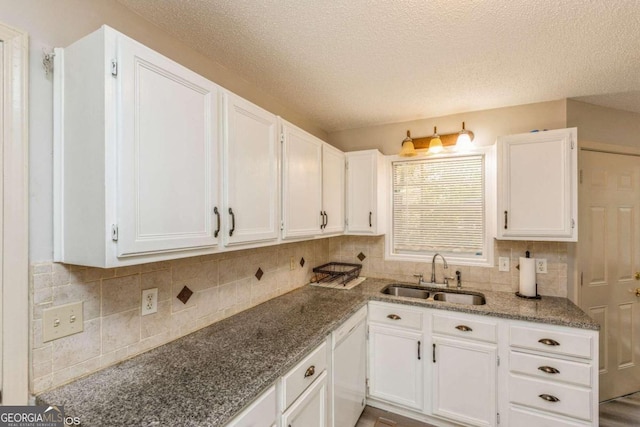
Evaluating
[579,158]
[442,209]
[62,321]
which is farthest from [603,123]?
[62,321]

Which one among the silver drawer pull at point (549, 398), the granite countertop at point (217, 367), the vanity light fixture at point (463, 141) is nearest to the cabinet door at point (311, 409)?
the granite countertop at point (217, 367)

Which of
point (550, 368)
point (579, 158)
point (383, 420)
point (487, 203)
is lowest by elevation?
point (383, 420)

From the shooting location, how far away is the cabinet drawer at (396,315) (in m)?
2.18

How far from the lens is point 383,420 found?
223 cm

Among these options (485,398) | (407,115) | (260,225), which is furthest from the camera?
(407,115)

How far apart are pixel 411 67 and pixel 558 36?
72 centimetres

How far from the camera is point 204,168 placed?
1258 millimetres

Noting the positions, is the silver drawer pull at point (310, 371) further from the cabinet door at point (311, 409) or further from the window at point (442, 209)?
the window at point (442, 209)

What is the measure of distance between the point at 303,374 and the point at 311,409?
242 millimetres

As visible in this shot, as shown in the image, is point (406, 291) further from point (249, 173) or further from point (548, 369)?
point (249, 173)

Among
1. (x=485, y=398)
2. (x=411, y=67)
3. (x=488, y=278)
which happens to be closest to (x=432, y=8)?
(x=411, y=67)

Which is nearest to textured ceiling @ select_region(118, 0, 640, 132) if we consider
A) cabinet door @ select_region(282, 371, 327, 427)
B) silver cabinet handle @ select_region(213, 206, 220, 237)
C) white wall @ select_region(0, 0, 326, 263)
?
white wall @ select_region(0, 0, 326, 263)

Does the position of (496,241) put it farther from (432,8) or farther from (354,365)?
(432,8)

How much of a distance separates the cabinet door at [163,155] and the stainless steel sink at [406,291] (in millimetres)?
1866
